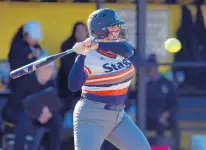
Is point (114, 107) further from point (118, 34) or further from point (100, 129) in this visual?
point (118, 34)

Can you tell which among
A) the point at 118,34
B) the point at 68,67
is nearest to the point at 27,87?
the point at 68,67

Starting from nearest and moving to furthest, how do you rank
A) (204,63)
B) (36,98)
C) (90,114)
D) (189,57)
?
1. (90,114)
2. (36,98)
3. (204,63)
4. (189,57)

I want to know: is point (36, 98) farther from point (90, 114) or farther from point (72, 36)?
point (90, 114)

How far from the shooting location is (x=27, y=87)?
714 cm

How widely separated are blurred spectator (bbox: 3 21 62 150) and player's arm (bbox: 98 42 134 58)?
1815 millimetres

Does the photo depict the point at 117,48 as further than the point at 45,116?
No

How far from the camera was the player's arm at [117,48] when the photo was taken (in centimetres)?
518

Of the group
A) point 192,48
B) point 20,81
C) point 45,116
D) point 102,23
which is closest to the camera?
point 102,23

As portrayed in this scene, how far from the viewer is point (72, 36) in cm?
802

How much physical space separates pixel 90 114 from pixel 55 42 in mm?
3556

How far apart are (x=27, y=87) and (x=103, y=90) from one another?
2136mm

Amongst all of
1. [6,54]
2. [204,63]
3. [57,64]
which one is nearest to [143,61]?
[204,63]

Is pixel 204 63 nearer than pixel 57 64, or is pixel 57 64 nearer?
pixel 204 63

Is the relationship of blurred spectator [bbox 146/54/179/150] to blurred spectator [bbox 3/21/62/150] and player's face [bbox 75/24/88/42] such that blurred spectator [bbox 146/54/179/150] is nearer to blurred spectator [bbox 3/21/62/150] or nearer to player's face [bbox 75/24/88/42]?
player's face [bbox 75/24/88/42]
